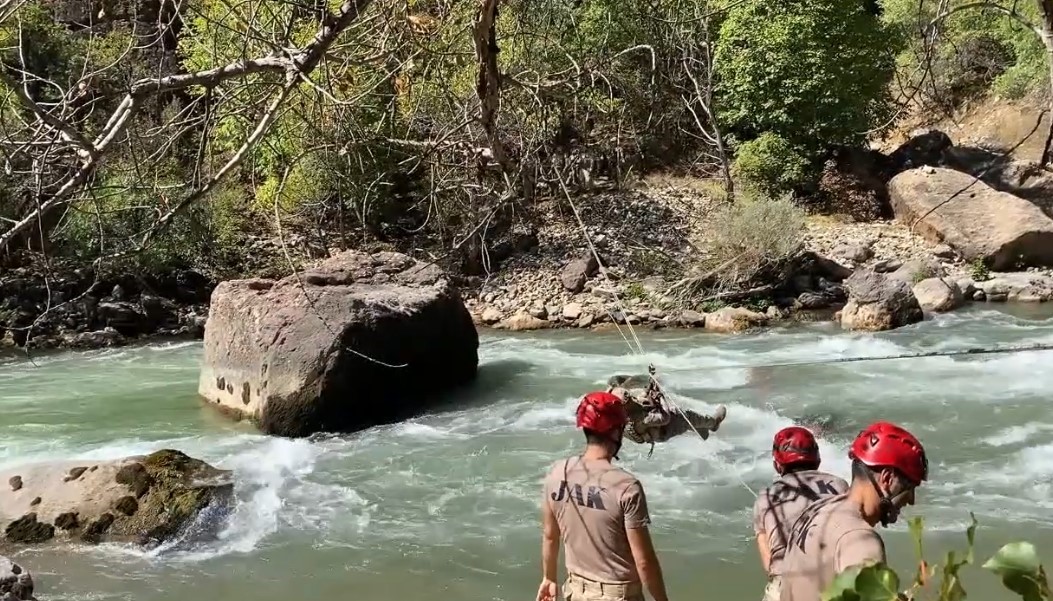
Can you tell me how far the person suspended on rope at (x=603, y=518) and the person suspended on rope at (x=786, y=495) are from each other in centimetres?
39

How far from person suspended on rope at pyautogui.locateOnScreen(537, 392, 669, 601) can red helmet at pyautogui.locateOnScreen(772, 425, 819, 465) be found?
528 millimetres

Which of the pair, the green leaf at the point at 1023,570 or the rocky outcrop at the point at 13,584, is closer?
the green leaf at the point at 1023,570

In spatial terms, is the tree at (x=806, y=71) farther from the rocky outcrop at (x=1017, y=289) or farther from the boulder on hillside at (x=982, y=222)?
the rocky outcrop at (x=1017, y=289)

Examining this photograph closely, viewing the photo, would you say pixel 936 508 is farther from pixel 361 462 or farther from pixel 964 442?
pixel 361 462

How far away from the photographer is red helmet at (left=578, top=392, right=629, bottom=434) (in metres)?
3.39

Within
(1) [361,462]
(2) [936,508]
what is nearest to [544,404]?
(1) [361,462]

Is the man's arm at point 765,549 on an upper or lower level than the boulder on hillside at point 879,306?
lower

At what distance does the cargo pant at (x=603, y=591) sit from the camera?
347cm

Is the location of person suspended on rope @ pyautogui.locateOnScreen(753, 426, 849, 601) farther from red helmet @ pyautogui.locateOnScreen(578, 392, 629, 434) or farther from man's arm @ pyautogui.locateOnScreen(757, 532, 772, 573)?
red helmet @ pyautogui.locateOnScreen(578, 392, 629, 434)

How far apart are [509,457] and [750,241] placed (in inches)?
326

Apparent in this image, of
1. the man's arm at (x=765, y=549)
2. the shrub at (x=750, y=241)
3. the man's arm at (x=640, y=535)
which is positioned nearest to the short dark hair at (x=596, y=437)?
the man's arm at (x=640, y=535)

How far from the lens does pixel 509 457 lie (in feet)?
27.3

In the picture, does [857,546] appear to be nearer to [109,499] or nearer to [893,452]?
[893,452]

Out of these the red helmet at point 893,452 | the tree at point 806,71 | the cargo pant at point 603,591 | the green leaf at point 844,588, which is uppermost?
the tree at point 806,71
